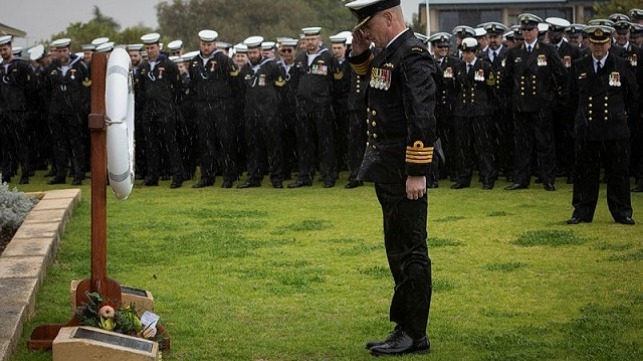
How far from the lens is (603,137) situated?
1209 cm

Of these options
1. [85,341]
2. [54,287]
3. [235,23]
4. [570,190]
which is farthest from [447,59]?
[235,23]

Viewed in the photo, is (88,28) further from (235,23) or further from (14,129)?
(14,129)

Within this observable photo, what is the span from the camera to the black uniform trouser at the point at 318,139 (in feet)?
57.6

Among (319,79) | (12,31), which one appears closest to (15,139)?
(319,79)

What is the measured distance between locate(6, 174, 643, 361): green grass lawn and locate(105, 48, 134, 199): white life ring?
105cm

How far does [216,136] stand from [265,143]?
744mm

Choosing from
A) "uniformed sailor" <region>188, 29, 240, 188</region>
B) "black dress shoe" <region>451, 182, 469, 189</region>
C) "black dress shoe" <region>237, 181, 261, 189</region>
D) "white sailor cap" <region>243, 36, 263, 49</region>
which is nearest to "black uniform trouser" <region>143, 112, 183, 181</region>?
"uniformed sailor" <region>188, 29, 240, 188</region>

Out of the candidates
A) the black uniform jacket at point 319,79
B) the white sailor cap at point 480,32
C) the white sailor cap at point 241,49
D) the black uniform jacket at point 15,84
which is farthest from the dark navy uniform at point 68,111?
the white sailor cap at point 480,32

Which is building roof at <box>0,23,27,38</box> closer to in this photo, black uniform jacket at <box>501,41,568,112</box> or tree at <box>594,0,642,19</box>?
tree at <box>594,0,642,19</box>

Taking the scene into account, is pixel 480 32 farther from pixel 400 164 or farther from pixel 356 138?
pixel 400 164

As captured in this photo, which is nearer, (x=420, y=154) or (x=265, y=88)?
(x=420, y=154)

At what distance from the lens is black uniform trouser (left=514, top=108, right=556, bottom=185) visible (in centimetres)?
1628

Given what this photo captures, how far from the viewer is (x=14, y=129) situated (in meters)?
19.5

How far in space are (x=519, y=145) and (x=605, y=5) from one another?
1552 cm
